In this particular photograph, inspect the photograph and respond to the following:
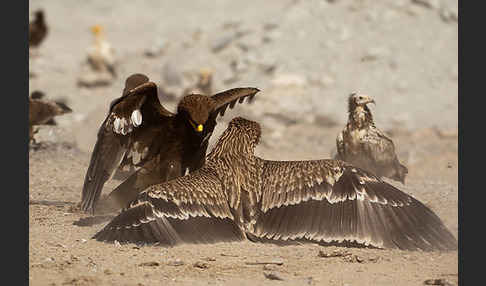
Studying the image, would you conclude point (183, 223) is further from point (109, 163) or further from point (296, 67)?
point (296, 67)

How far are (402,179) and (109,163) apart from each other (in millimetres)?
3756

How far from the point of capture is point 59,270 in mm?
6988

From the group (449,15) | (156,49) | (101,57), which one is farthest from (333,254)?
(156,49)

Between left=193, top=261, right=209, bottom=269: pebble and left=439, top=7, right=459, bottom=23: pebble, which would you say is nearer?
left=193, top=261, right=209, bottom=269: pebble

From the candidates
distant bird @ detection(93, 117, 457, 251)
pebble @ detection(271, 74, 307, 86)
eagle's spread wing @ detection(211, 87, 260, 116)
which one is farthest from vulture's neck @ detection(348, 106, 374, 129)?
pebble @ detection(271, 74, 307, 86)

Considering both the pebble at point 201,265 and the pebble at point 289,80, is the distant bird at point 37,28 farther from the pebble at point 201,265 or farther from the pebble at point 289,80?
the pebble at point 201,265

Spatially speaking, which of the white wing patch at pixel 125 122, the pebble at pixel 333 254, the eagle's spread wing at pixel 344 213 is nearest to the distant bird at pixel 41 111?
the white wing patch at pixel 125 122

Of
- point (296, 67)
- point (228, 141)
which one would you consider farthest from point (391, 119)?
point (228, 141)

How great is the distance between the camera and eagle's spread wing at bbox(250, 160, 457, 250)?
7.68 m

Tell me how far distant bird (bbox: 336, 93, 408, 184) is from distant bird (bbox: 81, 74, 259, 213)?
2.05 metres

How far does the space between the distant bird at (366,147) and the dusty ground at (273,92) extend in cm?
34

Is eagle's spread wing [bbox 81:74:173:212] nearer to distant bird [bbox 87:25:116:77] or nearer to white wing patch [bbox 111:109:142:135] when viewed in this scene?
white wing patch [bbox 111:109:142:135]

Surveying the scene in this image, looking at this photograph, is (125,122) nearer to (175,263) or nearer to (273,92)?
(175,263)

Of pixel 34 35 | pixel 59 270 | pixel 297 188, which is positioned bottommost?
pixel 59 270
